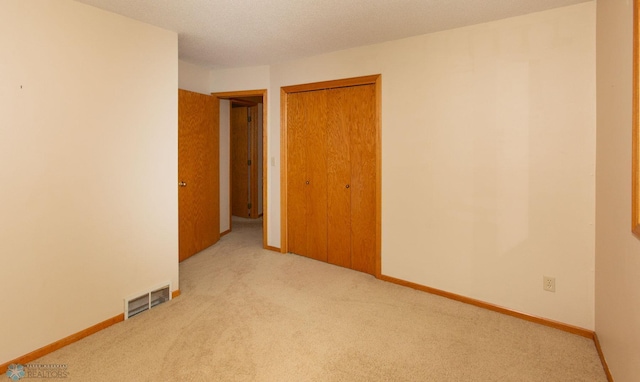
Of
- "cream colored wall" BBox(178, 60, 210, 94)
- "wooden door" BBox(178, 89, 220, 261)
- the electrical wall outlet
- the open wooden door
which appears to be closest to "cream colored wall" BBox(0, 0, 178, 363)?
"wooden door" BBox(178, 89, 220, 261)

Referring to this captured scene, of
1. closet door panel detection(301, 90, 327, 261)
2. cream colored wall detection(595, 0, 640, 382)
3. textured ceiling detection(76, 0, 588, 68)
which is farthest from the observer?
closet door panel detection(301, 90, 327, 261)

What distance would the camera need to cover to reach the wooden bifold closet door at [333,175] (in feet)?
11.7

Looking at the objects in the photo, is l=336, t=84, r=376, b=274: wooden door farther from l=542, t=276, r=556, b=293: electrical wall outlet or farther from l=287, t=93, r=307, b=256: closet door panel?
l=542, t=276, r=556, b=293: electrical wall outlet

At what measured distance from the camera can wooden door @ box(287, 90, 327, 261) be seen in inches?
154

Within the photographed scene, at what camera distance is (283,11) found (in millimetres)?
2535

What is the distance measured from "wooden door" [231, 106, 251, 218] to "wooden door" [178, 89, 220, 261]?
1.88 metres

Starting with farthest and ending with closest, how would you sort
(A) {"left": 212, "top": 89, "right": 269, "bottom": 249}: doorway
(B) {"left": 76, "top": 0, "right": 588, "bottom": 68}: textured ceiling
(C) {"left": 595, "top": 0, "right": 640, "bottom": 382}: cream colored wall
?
(A) {"left": 212, "top": 89, "right": 269, "bottom": 249}: doorway < (B) {"left": 76, "top": 0, "right": 588, "bottom": 68}: textured ceiling < (C) {"left": 595, "top": 0, "right": 640, "bottom": 382}: cream colored wall

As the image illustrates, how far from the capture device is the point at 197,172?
421 centimetres

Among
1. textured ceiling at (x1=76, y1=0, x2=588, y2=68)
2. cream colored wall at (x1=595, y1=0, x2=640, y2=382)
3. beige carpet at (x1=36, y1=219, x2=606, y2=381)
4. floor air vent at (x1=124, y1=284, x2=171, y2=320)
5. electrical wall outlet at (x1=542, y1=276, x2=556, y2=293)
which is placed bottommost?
beige carpet at (x1=36, y1=219, x2=606, y2=381)

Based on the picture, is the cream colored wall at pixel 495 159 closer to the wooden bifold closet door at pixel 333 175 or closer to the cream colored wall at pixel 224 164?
the wooden bifold closet door at pixel 333 175

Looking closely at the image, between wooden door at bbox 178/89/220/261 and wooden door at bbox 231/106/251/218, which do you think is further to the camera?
wooden door at bbox 231/106/251/218

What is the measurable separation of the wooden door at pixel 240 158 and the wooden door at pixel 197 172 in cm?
188

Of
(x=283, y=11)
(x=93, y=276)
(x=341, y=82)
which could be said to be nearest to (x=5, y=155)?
(x=93, y=276)

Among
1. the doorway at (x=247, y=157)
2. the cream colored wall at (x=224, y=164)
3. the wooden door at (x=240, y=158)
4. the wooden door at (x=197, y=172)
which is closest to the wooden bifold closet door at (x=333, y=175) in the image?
the wooden door at (x=197, y=172)
